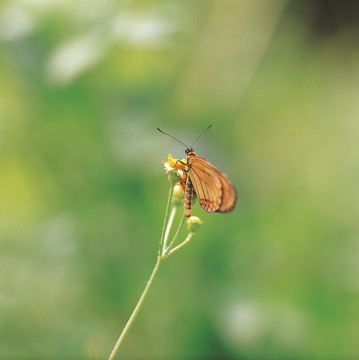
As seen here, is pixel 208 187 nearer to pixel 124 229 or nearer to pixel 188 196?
pixel 188 196

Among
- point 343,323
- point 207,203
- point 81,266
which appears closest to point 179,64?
point 81,266

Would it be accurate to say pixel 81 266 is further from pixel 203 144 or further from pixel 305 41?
pixel 305 41

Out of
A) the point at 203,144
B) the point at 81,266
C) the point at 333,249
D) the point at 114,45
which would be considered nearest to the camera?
the point at 114,45

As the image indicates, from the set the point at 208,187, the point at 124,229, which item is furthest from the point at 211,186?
the point at 124,229

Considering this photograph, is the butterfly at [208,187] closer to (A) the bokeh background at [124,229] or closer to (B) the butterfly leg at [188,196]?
(B) the butterfly leg at [188,196]

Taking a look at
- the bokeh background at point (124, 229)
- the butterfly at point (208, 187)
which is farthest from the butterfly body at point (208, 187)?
the bokeh background at point (124, 229)

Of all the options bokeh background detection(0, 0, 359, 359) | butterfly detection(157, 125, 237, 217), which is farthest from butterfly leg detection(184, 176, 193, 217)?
bokeh background detection(0, 0, 359, 359)

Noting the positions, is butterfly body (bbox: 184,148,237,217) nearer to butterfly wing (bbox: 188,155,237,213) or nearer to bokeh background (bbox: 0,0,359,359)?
butterfly wing (bbox: 188,155,237,213)

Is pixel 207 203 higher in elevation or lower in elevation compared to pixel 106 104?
lower
